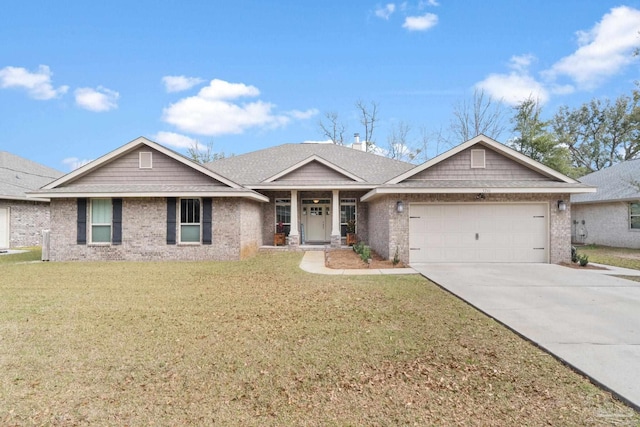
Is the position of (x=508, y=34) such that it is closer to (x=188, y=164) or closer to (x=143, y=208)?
(x=188, y=164)

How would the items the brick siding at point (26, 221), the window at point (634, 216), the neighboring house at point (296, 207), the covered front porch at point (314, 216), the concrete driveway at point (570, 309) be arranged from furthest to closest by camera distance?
the brick siding at point (26, 221) → the window at point (634, 216) → the covered front porch at point (314, 216) → the neighboring house at point (296, 207) → the concrete driveway at point (570, 309)

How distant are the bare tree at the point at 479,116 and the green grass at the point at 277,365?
26945 millimetres

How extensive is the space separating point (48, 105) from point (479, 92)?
102 feet

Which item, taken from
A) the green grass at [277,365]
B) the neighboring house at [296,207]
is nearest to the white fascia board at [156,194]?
the neighboring house at [296,207]

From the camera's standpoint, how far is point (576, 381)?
355cm

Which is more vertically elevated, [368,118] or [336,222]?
[368,118]

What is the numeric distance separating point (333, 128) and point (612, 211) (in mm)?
22553

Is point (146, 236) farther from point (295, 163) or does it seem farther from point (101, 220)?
point (295, 163)

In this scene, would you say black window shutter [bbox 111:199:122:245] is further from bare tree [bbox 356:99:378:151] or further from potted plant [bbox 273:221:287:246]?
bare tree [bbox 356:99:378:151]

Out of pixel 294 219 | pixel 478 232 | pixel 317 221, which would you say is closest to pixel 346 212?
pixel 317 221

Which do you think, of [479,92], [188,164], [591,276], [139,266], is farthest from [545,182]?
[479,92]

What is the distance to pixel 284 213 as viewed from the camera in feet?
57.8

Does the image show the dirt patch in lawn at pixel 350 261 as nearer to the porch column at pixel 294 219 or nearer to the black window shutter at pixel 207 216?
the porch column at pixel 294 219

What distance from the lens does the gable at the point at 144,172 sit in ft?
45.5
